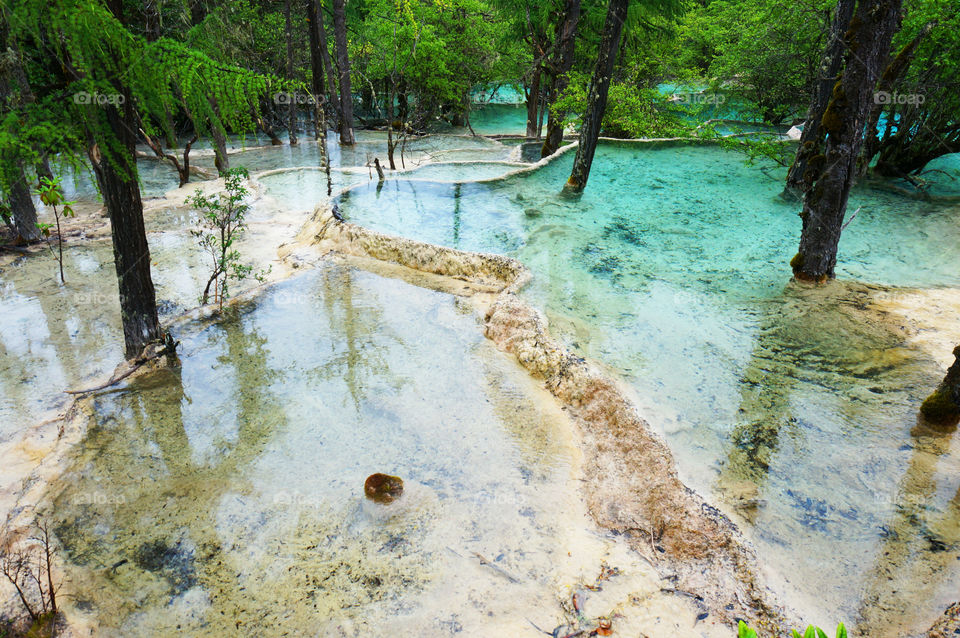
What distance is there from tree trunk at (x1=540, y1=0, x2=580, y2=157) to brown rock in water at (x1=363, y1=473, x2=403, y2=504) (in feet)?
41.5

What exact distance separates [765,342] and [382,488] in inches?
189

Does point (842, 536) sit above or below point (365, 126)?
below

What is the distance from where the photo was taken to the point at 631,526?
431 centimetres

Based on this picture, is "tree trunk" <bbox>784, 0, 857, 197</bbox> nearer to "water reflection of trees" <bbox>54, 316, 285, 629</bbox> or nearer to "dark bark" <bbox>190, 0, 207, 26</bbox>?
"water reflection of trees" <bbox>54, 316, 285, 629</bbox>

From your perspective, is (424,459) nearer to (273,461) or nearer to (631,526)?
(273,461)

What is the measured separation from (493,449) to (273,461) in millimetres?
2187

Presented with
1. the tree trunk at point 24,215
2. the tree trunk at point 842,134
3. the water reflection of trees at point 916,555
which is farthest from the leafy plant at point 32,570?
the tree trunk at point 842,134

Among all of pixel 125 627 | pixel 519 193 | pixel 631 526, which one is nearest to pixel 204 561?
pixel 125 627

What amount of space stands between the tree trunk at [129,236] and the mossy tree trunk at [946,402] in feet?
Result: 26.2

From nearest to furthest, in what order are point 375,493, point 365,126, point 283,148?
1. point 375,493
2. point 283,148
3. point 365,126

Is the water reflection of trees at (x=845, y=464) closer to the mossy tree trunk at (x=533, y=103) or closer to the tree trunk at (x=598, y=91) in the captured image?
the tree trunk at (x=598, y=91)

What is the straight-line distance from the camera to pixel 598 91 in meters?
11.2

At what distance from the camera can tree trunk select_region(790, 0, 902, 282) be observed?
649 centimetres

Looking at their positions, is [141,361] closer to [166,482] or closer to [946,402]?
[166,482]
